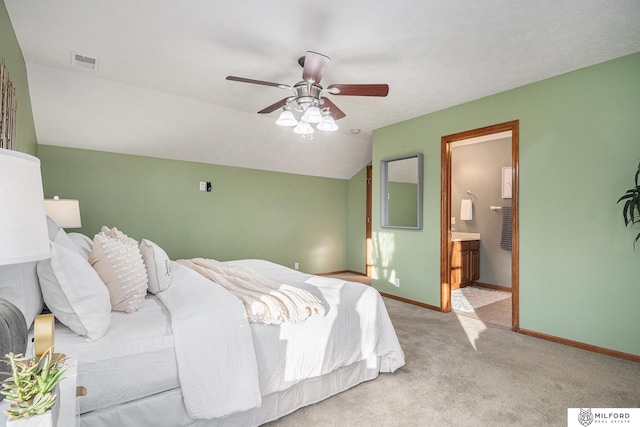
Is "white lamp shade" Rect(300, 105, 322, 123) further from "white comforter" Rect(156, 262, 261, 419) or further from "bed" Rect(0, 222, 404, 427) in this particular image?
"white comforter" Rect(156, 262, 261, 419)

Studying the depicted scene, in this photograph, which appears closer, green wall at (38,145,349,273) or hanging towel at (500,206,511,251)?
green wall at (38,145,349,273)

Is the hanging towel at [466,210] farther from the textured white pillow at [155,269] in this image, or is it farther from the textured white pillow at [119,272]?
the textured white pillow at [119,272]

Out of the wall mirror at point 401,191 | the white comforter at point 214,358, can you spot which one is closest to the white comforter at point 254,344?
the white comforter at point 214,358

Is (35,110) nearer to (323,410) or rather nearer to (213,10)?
(213,10)

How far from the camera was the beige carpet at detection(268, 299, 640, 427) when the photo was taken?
75.0 inches

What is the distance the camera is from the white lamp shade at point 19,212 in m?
0.71

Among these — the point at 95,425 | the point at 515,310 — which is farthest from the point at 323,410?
the point at 515,310

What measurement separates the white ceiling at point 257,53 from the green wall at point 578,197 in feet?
0.81

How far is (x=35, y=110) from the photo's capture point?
11.2ft

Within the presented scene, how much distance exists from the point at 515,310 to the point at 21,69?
16.7 ft

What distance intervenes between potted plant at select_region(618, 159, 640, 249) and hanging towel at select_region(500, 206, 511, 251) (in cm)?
253

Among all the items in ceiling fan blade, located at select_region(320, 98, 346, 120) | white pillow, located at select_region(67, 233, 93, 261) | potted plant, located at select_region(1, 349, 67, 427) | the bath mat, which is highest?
ceiling fan blade, located at select_region(320, 98, 346, 120)

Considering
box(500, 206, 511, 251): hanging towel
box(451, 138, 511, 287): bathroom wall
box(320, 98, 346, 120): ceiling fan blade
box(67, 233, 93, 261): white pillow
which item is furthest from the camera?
box(451, 138, 511, 287): bathroom wall

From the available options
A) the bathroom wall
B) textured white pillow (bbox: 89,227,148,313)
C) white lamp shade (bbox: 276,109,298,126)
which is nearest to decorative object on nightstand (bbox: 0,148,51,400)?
textured white pillow (bbox: 89,227,148,313)
